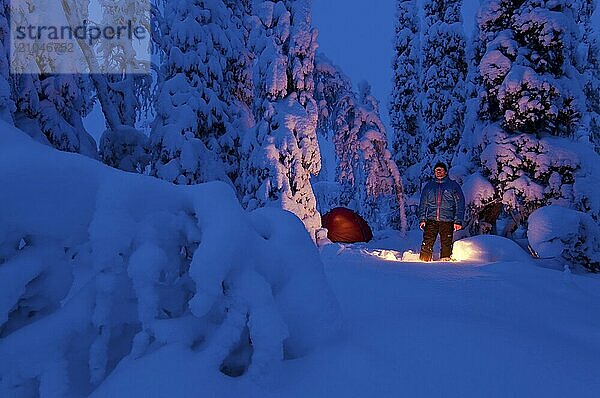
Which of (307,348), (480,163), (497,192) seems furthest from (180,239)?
(480,163)

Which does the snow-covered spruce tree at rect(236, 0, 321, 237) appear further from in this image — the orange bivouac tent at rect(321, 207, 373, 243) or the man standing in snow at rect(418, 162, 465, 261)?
the orange bivouac tent at rect(321, 207, 373, 243)

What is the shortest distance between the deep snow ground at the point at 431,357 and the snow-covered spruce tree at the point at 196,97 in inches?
385

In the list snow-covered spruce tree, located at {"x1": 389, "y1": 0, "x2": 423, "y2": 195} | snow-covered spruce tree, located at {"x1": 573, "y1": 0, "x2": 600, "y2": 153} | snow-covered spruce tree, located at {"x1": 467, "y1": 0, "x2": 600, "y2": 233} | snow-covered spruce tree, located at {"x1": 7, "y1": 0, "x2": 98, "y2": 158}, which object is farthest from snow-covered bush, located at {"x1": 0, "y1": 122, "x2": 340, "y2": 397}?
snow-covered spruce tree, located at {"x1": 573, "y1": 0, "x2": 600, "y2": 153}

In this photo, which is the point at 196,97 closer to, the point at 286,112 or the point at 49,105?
the point at 286,112

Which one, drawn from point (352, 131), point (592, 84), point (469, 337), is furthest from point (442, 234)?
point (592, 84)

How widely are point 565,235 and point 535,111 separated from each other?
3522 millimetres

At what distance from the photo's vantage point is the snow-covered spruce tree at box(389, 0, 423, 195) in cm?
2052

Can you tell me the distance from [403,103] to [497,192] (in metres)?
12.3

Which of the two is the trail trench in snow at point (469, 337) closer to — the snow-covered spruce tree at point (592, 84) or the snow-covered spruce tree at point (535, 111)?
the snow-covered spruce tree at point (535, 111)

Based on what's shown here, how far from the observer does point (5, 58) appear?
718 cm

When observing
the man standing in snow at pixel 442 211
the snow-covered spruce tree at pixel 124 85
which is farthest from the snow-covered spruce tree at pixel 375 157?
the snow-covered spruce tree at pixel 124 85

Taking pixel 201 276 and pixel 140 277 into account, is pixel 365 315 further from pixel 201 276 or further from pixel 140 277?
pixel 140 277

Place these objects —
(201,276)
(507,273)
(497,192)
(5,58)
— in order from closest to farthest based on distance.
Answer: (201,276)
(507,273)
(5,58)
(497,192)

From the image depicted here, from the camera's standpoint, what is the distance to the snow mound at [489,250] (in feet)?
23.6
